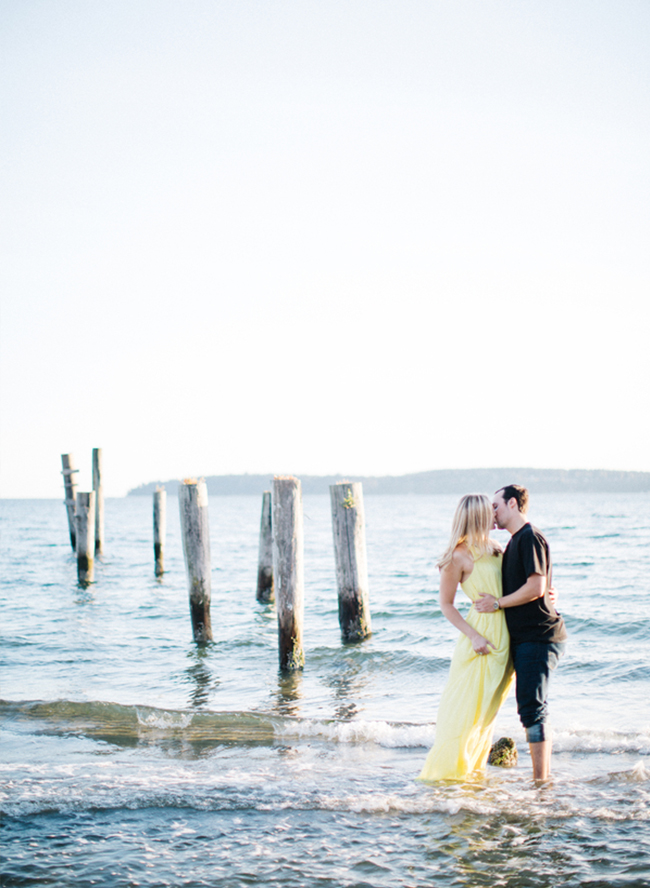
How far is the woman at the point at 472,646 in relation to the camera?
15.0 feet

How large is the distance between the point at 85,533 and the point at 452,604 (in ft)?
48.4

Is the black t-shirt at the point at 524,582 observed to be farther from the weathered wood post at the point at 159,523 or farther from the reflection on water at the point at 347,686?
the weathered wood post at the point at 159,523

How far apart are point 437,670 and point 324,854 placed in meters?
5.58

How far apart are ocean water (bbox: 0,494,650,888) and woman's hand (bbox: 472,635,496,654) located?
3.32 ft

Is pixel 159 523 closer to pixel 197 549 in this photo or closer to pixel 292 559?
pixel 197 549

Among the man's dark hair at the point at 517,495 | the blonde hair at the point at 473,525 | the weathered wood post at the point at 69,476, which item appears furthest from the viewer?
the weathered wood post at the point at 69,476

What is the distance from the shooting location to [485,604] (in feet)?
15.0

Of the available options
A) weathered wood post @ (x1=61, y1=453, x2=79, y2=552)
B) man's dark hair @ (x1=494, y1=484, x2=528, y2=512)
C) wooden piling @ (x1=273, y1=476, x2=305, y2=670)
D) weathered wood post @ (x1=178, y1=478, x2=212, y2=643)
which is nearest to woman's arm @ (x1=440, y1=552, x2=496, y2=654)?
man's dark hair @ (x1=494, y1=484, x2=528, y2=512)

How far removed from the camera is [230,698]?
26.6 ft

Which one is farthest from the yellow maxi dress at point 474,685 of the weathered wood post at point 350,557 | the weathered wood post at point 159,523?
the weathered wood post at point 159,523

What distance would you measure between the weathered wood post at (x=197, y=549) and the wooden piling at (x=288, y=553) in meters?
2.07

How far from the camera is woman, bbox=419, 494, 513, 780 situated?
4.57 m

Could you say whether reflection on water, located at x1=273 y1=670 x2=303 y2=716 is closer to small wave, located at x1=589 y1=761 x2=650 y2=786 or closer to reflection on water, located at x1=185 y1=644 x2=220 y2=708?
reflection on water, located at x1=185 y1=644 x2=220 y2=708

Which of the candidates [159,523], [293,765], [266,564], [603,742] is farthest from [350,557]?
[159,523]
